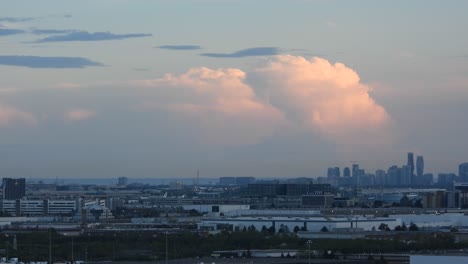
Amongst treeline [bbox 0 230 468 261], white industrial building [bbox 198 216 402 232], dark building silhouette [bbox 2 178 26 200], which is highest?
dark building silhouette [bbox 2 178 26 200]

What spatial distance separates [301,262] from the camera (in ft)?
136

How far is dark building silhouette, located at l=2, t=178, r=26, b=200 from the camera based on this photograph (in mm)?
119312

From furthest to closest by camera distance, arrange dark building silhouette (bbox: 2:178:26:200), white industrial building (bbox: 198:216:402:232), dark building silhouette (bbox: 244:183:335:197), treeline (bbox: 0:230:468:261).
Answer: dark building silhouette (bbox: 244:183:335:197)
dark building silhouette (bbox: 2:178:26:200)
white industrial building (bbox: 198:216:402:232)
treeline (bbox: 0:230:468:261)

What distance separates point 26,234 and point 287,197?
66.1 meters

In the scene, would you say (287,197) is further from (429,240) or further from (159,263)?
(159,263)

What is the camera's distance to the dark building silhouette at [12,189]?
119 m

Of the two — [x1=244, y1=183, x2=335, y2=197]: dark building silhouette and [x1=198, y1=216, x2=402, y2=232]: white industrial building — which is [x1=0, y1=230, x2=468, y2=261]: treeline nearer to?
[x1=198, y1=216, x2=402, y2=232]: white industrial building

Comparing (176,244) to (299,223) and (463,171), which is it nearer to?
(299,223)

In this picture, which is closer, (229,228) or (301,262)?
(301,262)

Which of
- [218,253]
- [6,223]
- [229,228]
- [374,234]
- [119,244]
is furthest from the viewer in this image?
→ [6,223]

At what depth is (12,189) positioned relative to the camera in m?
121

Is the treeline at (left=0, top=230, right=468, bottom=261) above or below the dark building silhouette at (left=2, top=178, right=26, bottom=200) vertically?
below

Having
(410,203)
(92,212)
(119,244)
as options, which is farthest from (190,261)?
(410,203)

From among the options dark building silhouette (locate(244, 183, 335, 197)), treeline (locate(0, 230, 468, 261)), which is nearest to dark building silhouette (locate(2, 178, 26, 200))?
dark building silhouette (locate(244, 183, 335, 197))
